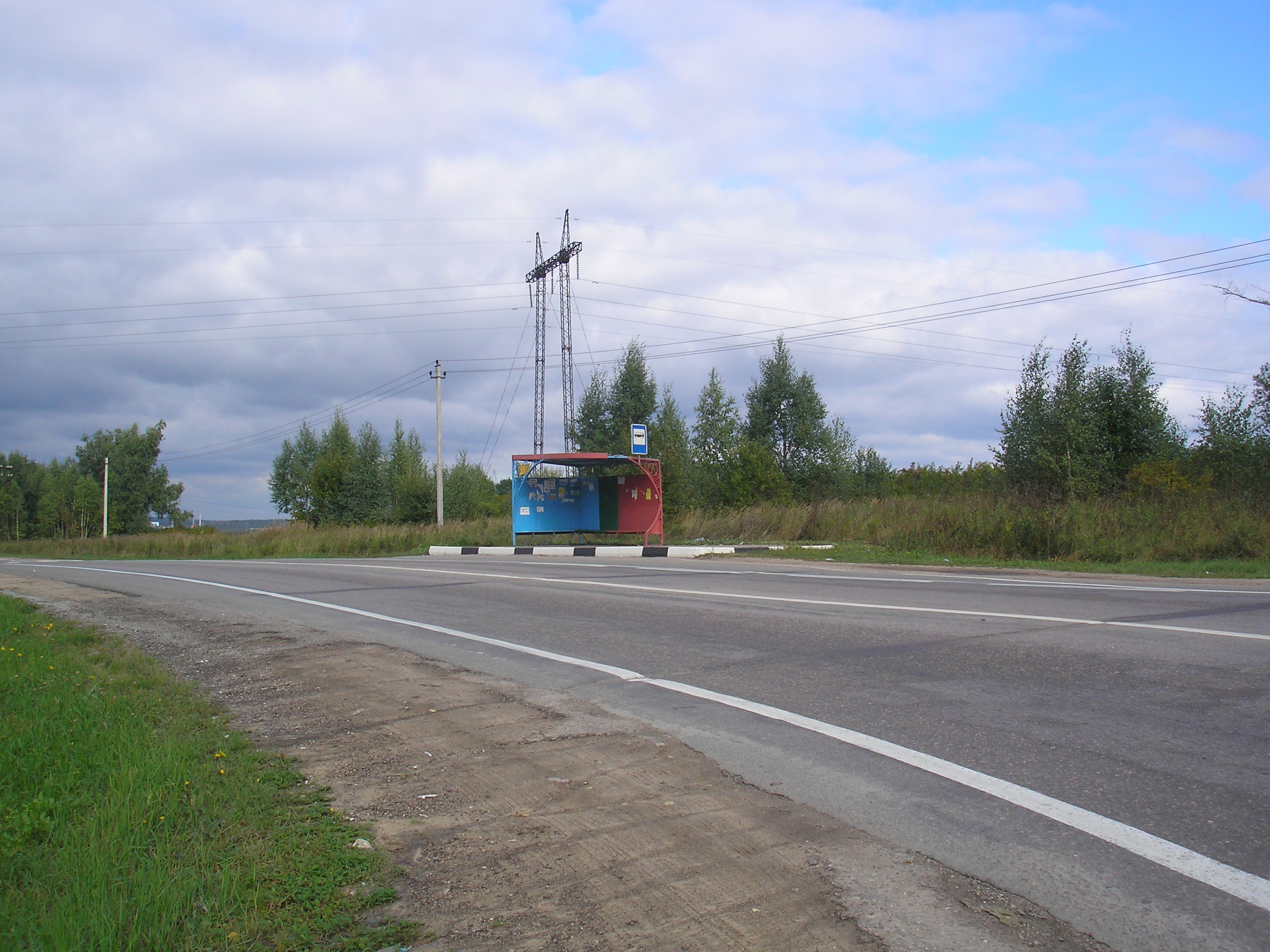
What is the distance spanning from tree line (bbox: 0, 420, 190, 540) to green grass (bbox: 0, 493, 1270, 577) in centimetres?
6341

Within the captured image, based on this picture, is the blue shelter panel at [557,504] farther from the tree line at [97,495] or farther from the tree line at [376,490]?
the tree line at [97,495]

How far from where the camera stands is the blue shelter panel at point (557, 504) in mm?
27266

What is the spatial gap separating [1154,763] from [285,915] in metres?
4.22

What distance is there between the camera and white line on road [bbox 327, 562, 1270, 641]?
8.04 m

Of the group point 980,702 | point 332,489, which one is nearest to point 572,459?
point 980,702

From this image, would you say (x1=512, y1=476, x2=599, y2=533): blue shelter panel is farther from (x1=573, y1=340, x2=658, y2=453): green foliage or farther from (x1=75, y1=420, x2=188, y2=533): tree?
(x1=75, y1=420, x2=188, y2=533): tree

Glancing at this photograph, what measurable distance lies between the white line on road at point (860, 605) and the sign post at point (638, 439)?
951cm

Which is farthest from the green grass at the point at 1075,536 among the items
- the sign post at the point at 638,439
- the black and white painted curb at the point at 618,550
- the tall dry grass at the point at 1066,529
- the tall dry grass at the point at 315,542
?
the tall dry grass at the point at 315,542

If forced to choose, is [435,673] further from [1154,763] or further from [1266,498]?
[1266,498]

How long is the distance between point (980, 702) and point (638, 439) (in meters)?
21.0

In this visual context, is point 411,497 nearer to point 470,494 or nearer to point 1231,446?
point 470,494

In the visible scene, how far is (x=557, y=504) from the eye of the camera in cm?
2794

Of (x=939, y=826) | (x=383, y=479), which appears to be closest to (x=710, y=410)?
(x=383, y=479)

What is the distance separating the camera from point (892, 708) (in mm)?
5492
